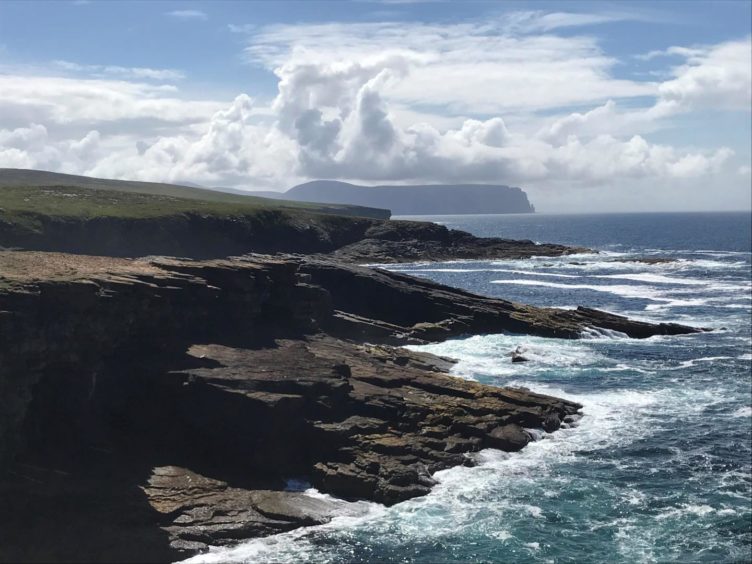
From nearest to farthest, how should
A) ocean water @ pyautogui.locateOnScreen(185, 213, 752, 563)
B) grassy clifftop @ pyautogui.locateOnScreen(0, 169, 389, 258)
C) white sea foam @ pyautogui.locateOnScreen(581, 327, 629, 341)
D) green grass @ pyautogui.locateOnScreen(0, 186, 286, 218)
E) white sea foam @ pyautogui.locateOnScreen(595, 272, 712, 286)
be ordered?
ocean water @ pyautogui.locateOnScreen(185, 213, 752, 563) < white sea foam @ pyautogui.locateOnScreen(581, 327, 629, 341) < grassy clifftop @ pyautogui.locateOnScreen(0, 169, 389, 258) < green grass @ pyautogui.locateOnScreen(0, 186, 286, 218) < white sea foam @ pyautogui.locateOnScreen(595, 272, 712, 286)

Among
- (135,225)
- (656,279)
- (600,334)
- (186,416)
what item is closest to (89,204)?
(135,225)

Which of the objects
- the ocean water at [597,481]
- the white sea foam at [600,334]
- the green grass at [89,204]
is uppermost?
the green grass at [89,204]

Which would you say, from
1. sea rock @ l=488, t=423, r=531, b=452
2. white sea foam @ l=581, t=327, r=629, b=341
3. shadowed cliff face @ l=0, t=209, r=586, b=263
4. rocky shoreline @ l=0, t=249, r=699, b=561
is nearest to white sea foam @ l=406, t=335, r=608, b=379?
white sea foam @ l=581, t=327, r=629, b=341

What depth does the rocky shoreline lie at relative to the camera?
3778 cm

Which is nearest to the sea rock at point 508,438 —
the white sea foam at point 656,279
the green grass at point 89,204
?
the green grass at point 89,204

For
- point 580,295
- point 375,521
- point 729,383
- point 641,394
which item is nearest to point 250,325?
point 375,521

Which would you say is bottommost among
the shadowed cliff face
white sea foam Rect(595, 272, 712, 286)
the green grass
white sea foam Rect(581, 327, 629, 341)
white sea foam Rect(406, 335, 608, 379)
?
white sea foam Rect(406, 335, 608, 379)

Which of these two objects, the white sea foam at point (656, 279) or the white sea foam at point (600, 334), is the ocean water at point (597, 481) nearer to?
the white sea foam at point (600, 334)

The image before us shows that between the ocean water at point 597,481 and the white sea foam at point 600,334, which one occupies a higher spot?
the white sea foam at point 600,334

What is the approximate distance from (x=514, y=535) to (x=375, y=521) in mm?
7588

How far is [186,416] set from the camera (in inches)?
1812

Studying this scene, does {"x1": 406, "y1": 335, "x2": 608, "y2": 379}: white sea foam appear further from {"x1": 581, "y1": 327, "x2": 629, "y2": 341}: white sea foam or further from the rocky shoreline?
the rocky shoreline

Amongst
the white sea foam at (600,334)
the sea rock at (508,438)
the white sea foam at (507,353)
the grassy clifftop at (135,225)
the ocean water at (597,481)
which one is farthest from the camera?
the grassy clifftop at (135,225)

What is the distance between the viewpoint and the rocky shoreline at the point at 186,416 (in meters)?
37.8
